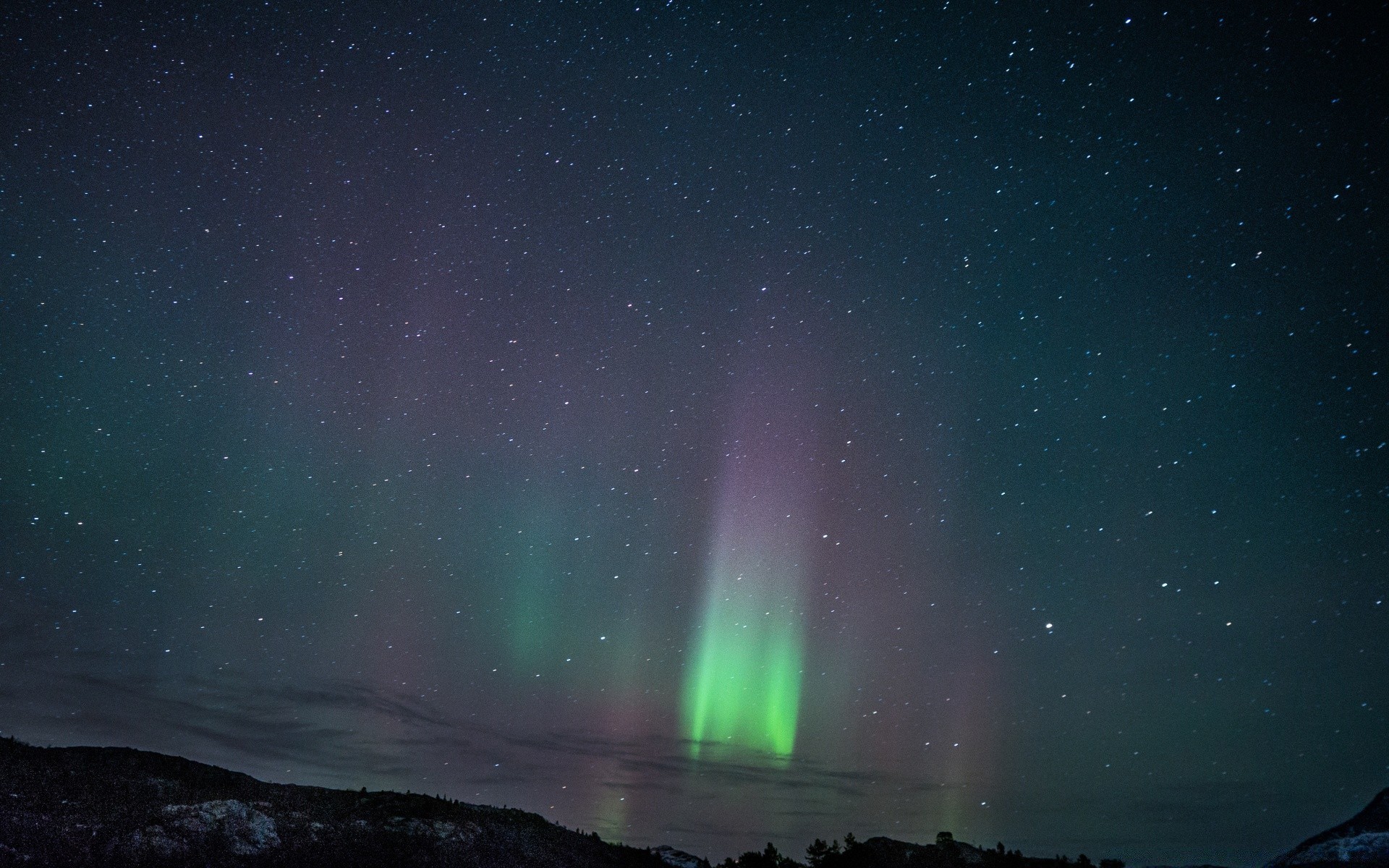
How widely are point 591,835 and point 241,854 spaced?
18169 mm

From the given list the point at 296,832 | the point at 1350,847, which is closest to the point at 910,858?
the point at 1350,847

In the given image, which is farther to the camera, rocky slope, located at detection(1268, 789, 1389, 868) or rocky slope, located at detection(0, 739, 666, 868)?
rocky slope, located at detection(1268, 789, 1389, 868)

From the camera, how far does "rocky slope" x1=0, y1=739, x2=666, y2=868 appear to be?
91.4 feet

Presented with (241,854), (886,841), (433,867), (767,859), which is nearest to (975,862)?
(886,841)

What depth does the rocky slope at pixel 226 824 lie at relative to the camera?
27.9 m

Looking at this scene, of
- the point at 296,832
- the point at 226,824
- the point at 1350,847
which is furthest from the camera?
the point at 1350,847

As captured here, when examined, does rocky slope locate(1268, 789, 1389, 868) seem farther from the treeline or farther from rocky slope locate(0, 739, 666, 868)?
rocky slope locate(0, 739, 666, 868)

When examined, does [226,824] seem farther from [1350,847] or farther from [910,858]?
[1350,847]

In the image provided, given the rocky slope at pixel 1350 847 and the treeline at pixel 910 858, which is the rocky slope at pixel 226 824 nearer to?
the treeline at pixel 910 858

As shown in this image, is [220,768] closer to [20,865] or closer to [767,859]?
[20,865]

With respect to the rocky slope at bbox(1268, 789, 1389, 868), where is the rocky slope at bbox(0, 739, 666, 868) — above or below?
below

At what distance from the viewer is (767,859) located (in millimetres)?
41000

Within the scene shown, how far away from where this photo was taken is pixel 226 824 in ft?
102

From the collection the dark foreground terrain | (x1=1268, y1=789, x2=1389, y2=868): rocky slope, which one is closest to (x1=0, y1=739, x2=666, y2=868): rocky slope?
the dark foreground terrain
